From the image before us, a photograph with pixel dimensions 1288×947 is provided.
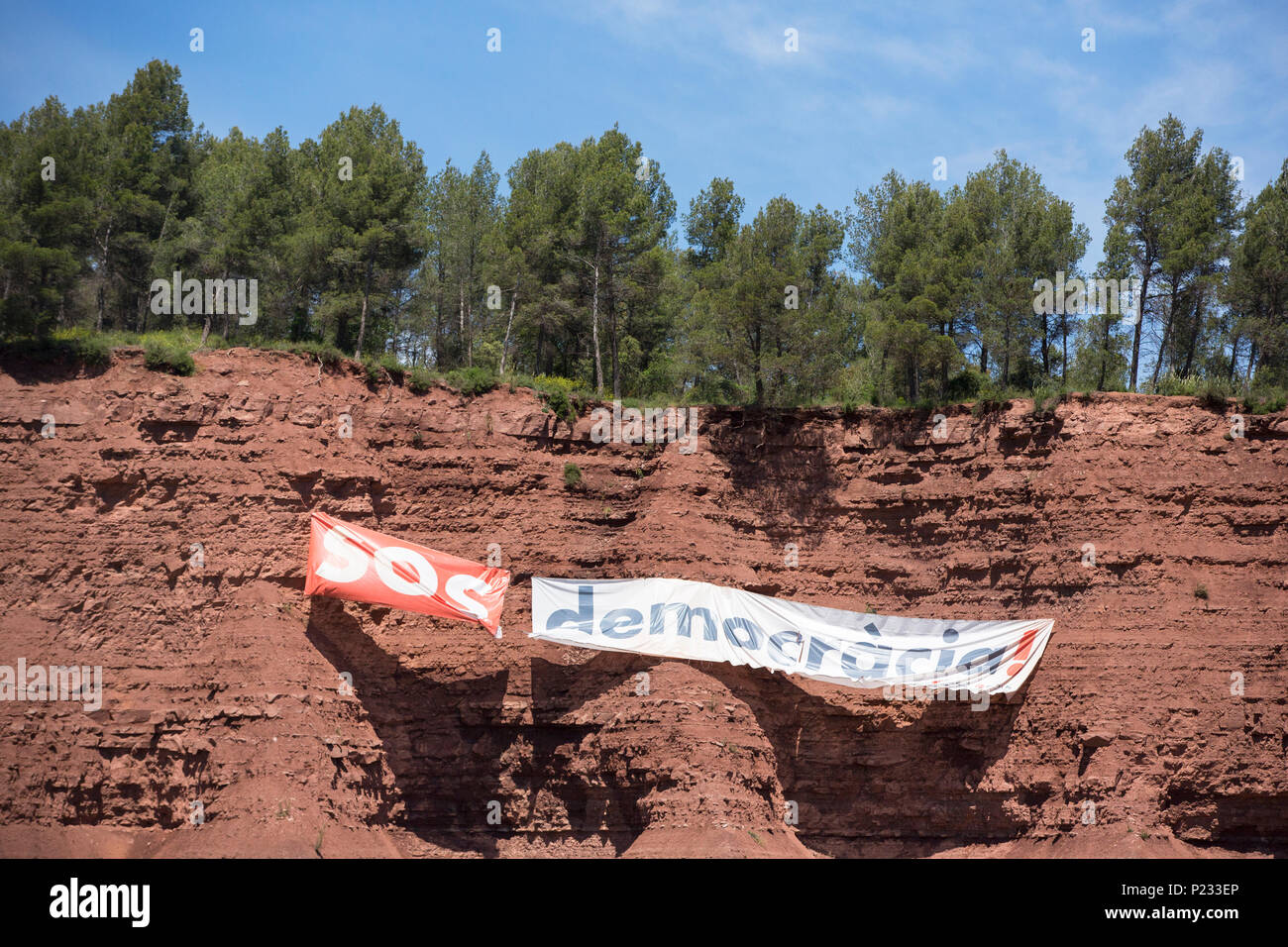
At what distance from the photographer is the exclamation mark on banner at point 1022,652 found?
26.9m

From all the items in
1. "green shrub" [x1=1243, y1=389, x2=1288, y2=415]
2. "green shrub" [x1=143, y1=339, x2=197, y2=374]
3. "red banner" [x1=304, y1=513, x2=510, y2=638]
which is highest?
"green shrub" [x1=143, y1=339, x2=197, y2=374]

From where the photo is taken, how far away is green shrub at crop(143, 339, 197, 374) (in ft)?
92.9

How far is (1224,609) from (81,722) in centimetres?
2696

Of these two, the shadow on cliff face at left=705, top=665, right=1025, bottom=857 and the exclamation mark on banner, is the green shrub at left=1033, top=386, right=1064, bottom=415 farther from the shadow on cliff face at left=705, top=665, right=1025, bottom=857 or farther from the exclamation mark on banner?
the shadow on cliff face at left=705, top=665, right=1025, bottom=857

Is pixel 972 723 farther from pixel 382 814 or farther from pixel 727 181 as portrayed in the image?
pixel 727 181

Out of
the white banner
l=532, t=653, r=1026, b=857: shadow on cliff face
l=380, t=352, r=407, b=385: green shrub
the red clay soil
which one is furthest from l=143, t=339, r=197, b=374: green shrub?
l=532, t=653, r=1026, b=857: shadow on cliff face

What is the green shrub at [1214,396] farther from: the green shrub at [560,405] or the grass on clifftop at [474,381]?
the green shrub at [560,405]

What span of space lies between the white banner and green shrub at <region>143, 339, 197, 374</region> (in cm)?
1077

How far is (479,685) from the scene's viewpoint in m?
27.1

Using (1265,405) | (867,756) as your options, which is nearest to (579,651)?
(867,756)

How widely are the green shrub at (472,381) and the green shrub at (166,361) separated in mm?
6744

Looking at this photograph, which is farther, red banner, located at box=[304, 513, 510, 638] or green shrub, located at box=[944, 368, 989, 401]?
green shrub, located at box=[944, 368, 989, 401]

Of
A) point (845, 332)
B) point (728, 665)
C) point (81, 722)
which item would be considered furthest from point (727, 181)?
point (81, 722)

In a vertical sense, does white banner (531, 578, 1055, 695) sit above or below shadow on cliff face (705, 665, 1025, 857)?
above
